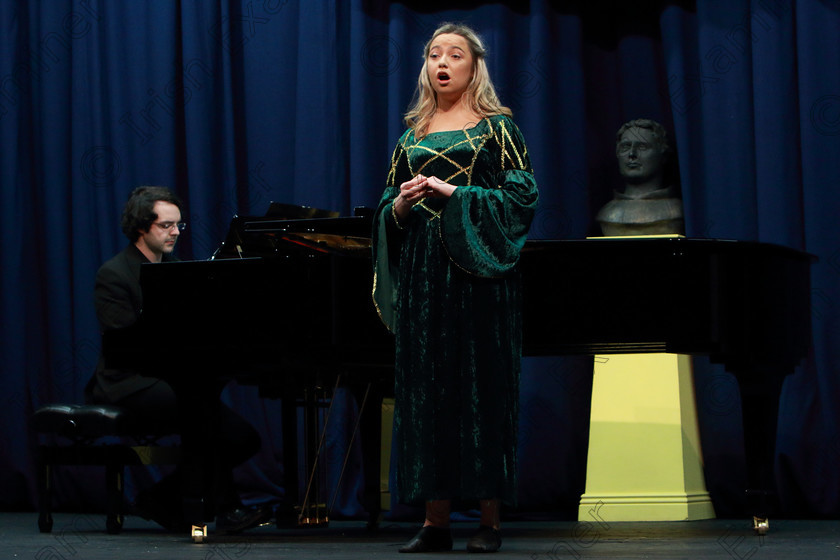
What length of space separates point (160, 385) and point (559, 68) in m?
2.15

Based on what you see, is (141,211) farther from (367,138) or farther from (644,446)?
(644,446)

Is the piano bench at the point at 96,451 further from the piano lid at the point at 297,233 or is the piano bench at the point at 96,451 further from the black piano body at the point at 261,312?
the piano lid at the point at 297,233

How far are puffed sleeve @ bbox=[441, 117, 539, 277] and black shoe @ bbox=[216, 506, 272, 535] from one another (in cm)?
138

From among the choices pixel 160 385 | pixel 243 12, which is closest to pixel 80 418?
pixel 160 385

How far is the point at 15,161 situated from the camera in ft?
17.5

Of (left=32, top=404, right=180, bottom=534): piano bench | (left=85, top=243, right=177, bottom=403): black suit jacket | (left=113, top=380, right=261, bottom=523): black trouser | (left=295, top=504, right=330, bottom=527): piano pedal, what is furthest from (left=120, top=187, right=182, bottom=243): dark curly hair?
(left=295, top=504, right=330, bottom=527): piano pedal

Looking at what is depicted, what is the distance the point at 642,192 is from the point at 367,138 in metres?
1.18

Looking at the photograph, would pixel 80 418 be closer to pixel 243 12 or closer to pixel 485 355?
pixel 485 355

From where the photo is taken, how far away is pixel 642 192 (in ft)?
15.2

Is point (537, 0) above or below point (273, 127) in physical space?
above

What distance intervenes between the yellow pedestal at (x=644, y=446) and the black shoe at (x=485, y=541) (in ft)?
5.32

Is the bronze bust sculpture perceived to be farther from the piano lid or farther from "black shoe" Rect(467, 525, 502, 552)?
"black shoe" Rect(467, 525, 502, 552)

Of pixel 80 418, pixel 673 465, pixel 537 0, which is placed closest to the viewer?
pixel 80 418

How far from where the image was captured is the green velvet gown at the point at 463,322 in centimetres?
282
